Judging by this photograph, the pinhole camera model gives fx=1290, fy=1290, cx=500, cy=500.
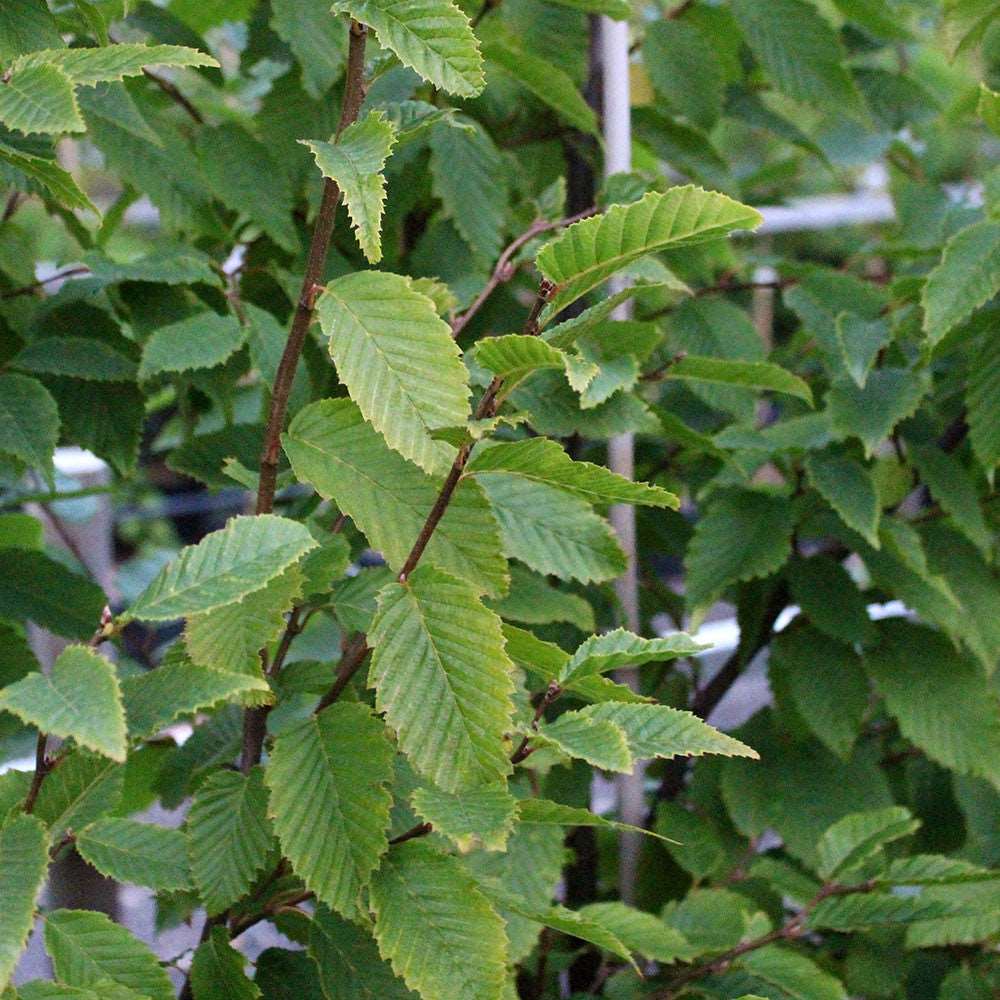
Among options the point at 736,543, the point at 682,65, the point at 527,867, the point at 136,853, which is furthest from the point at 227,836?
the point at 682,65

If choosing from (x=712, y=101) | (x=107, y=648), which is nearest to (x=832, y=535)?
(x=712, y=101)

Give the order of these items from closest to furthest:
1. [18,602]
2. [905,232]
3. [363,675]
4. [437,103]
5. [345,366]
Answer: [345,366]
[363,675]
[18,602]
[437,103]
[905,232]

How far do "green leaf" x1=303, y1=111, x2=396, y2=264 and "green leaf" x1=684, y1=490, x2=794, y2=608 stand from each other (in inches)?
19.4

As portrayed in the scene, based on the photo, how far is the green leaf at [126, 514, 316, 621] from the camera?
21.1 inches

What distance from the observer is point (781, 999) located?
0.79 meters

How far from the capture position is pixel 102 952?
0.57 meters

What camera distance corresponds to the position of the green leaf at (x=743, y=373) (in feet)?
2.77

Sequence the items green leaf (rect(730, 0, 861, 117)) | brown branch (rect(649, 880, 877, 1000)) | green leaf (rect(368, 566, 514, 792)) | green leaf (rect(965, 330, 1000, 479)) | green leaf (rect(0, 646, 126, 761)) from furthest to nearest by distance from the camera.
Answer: green leaf (rect(730, 0, 861, 117)), green leaf (rect(965, 330, 1000, 479)), brown branch (rect(649, 880, 877, 1000)), green leaf (rect(368, 566, 514, 792)), green leaf (rect(0, 646, 126, 761))

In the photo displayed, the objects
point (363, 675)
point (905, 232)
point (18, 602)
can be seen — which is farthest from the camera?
point (905, 232)

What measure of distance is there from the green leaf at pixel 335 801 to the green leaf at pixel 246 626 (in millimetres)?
49

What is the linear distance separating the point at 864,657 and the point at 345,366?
2.04ft

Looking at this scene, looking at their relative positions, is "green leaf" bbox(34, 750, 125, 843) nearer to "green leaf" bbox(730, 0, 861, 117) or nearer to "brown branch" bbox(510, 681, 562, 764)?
"brown branch" bbox(510, 681, 562, 764)

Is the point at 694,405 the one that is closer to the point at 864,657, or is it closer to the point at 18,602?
the point at 864,657

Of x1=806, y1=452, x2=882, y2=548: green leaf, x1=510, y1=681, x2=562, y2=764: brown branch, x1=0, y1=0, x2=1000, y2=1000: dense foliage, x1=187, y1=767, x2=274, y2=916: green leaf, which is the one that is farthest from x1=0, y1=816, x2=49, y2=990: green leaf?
x1=806, y1=452, x2=882, y2=548: green leaf
